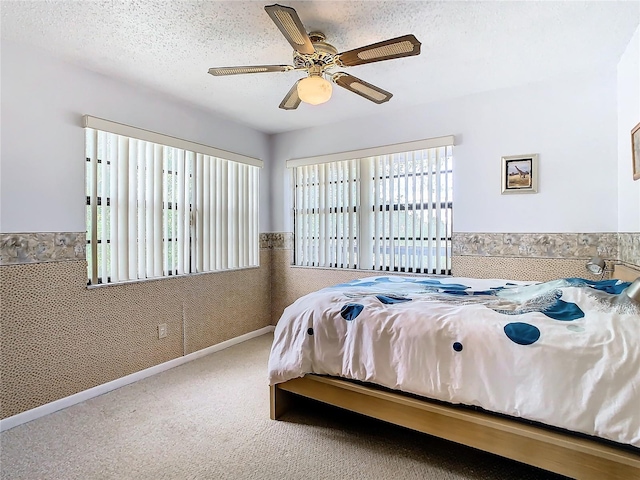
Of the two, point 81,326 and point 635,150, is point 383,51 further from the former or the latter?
point 81,326

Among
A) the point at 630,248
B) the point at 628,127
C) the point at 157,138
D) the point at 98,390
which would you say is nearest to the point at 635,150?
the point at 628,127

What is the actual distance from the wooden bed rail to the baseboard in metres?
1.62

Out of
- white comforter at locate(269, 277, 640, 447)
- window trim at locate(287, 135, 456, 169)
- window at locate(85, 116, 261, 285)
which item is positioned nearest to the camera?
white comforter at locate(269, 277, 640, 447)

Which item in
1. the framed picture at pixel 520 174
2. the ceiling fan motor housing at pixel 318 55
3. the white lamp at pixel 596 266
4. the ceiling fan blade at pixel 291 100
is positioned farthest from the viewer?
the framed picture at pixel 520 174

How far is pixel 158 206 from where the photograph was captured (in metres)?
3.08

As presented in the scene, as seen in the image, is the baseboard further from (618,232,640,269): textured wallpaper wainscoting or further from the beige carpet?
(618,232,640,269): textured wallpaper wainscoting

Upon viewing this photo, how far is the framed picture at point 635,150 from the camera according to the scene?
7.14 feet

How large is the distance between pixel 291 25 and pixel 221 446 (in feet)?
7.21

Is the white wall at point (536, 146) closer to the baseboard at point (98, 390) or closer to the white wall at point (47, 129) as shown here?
the white wall at point (47, 129)

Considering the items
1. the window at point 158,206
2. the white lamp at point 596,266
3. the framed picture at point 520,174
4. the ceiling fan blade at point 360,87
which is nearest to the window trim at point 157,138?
the window at point 158,206

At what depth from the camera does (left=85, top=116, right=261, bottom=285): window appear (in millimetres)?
2689

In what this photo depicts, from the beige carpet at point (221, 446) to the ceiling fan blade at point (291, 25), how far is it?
2112 millimetres

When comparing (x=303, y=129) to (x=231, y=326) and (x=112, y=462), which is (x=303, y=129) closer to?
(x=231, y=326)

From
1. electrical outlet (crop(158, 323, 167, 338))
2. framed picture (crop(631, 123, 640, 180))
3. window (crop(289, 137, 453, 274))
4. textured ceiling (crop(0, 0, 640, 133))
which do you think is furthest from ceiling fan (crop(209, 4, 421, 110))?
electrical outlet (crop(158, 323, 167, 338))
